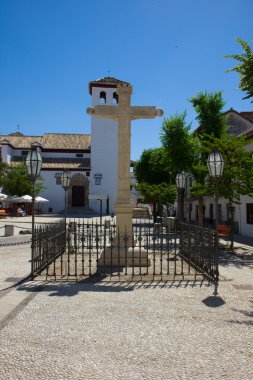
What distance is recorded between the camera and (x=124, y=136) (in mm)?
9242

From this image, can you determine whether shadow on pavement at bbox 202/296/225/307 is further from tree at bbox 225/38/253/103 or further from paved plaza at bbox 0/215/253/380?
tree at bbox 225/38/253/103

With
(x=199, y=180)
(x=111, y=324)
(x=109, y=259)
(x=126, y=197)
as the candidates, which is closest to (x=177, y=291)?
(x=111, y=324)

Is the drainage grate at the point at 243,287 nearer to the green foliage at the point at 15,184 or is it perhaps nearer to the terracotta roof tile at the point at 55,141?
the green foliage at the point at 15,184

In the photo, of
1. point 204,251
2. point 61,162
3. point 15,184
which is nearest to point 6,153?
point 61,162

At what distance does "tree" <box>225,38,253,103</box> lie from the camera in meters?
7.68

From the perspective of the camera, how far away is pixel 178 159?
21000 mm

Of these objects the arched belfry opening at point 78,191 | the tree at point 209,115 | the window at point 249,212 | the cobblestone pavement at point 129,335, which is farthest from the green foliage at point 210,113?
the arched belfry opening at point 78,191

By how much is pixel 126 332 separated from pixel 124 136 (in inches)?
233

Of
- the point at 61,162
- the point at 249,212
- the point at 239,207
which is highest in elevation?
the point at 61,162

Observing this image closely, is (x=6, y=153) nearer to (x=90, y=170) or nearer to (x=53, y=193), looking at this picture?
(x=53, y=193)

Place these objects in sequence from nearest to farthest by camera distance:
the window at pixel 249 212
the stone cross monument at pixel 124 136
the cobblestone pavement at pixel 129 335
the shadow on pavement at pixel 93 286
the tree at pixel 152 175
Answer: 1. the cobblestone pavement at pixel 129 335
2. the shadow on pavement at pixel 93 286
3. the stone cross monument at pixel 124 136
4. the window at pixel 249 212
5. the tree at pixel 152 175

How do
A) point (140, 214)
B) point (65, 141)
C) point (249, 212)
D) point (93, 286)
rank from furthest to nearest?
point (65, 141), point (140, 214), point (249, 212), point (93, 286)

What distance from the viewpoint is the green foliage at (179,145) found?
20.9 metres

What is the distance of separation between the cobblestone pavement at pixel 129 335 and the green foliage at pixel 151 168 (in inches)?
1144
